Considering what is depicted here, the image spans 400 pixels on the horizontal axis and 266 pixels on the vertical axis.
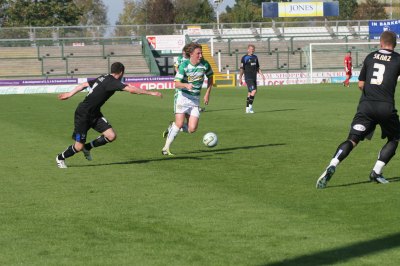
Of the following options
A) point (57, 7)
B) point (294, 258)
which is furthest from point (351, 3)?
point (294, 258)

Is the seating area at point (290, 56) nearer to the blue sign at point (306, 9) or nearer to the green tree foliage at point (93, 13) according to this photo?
the blue sign at point (306, 9)

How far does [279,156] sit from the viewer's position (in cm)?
1484

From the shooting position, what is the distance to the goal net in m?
57.5

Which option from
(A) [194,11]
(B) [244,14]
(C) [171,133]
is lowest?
(C) [171,133]

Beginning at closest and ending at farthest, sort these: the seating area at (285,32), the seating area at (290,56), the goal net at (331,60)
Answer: the goal net at (331,60), the seating area at (290,56), the seating area at (285,32)

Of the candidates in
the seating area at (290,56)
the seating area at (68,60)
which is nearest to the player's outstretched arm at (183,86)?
the seating area at (68,60)

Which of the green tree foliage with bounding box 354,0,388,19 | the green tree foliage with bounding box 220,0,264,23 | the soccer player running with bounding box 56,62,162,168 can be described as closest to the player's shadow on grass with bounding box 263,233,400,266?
the soccer player running with bounding box 56,62,162,168

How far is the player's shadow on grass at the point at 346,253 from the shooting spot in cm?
683

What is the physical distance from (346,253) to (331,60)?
59.8 meters

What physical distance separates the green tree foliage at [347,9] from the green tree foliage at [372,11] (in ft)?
14.2

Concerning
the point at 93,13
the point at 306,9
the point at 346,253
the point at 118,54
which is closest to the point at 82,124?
the point at 346,253

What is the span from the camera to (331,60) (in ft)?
216

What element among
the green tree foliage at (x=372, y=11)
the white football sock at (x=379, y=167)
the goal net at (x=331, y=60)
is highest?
the green tree foliage at (x=372, y=11)

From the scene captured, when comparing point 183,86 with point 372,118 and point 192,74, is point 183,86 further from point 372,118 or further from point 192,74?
point 372,118
